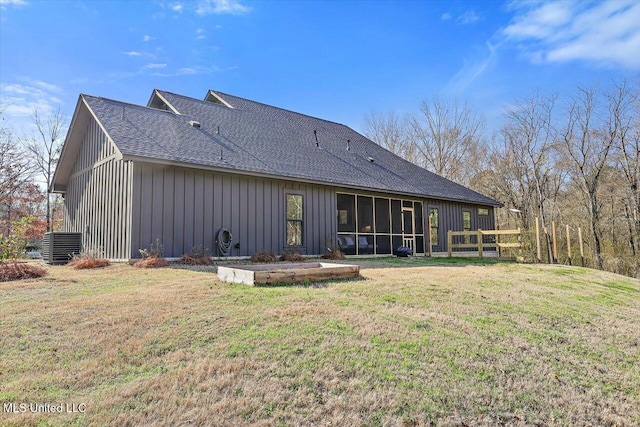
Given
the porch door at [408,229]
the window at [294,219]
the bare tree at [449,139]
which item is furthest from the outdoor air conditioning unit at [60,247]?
the bare tree at [449,139]

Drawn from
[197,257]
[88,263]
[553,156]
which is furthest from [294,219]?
[553,156]

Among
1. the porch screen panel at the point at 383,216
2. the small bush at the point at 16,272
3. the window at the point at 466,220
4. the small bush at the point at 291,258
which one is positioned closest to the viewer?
the small bush at the point at 16,272

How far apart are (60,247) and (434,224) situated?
518 inches

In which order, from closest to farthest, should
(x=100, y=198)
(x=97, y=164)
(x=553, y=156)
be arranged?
(x=100, y=198)
(x=97, y=164)
(x=553, y=156)

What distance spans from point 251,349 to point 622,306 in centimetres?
642

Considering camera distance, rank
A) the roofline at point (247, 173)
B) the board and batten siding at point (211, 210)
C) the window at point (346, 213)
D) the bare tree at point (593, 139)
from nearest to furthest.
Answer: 1. the roofline at point (247, 173)
2. the board and batten siding at point (211, 210)
3. the window at point (346, 213)
4. the bare tree at point (593, 139)

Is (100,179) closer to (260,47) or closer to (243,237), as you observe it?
(243,237)

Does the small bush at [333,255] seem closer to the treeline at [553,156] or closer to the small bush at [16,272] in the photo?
the small bush at [16,272]

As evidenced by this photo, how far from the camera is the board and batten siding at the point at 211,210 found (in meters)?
9.04

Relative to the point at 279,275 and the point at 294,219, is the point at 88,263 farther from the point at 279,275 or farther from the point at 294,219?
the point at 294,219

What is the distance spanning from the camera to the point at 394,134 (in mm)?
29750

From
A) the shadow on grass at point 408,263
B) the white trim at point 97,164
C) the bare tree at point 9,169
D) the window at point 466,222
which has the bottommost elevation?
the shadow on grass at point 408,263

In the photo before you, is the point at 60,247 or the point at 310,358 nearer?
the point at 310,358

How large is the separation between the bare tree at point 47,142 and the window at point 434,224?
21416 mm
